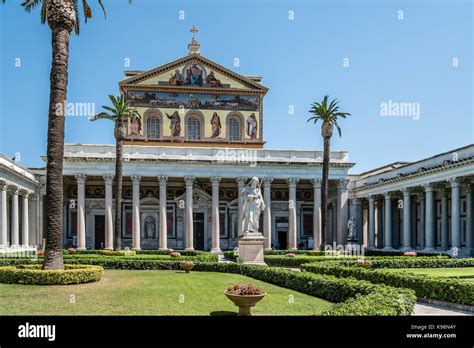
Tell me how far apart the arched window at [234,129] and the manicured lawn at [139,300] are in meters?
36.6

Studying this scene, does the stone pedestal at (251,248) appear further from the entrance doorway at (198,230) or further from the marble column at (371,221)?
the marble column at (371,221)

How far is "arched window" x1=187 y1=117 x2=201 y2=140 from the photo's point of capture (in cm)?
5575

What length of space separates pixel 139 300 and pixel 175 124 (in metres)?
40.7

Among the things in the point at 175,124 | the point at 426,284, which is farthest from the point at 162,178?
the point at 426,284

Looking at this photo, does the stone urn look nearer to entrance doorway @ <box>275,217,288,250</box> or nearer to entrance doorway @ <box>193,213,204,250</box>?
entrance doorway @ <box>193,213,204,250</box>

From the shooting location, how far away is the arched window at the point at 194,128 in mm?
55750

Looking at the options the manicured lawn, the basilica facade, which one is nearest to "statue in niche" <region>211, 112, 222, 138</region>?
the basilica facade

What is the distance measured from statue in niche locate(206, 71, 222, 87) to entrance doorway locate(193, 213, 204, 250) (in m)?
13.9

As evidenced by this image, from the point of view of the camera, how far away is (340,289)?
55.7 feet

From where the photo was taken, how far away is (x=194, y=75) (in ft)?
182
